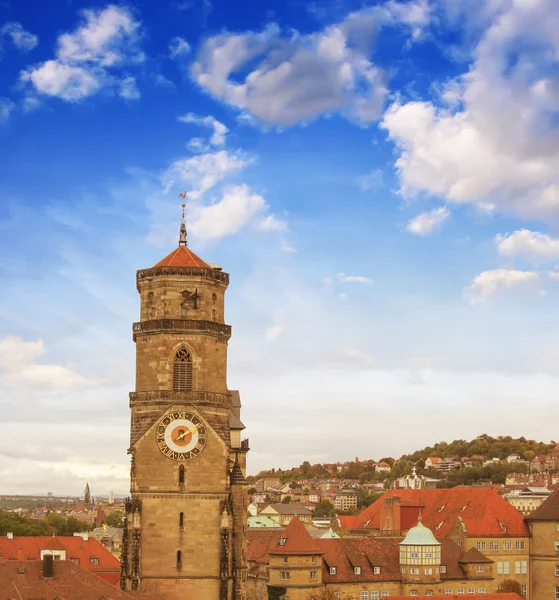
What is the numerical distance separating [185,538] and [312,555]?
27.3 metres

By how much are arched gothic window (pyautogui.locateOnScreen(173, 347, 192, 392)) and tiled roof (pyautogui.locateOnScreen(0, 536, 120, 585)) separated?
4423 cm

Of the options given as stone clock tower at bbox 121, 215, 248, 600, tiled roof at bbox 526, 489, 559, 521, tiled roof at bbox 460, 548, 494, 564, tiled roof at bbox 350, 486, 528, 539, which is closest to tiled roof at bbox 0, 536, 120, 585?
tiled roof at bbox 350, 486, 528, 539

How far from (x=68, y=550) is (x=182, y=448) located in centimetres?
4746

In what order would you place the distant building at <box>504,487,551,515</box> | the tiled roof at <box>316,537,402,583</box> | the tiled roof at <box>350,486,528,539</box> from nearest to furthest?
1. the tiled roof at <box>316,537,402,583</box>
2. the tiled roof at <box>350,486,528,539</box>
3. the distant building at <box>504,487,551,515</box>

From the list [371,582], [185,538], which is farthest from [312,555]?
[185,538]

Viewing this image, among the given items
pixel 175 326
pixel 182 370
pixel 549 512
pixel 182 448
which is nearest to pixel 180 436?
pixel 182 448

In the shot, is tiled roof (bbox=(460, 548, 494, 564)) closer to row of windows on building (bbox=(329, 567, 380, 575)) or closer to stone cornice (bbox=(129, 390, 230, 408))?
row of windows on building (bbox=(329, 567, 380, 575))

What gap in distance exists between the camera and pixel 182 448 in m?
60.6

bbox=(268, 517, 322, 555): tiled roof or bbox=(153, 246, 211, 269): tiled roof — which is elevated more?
bbox=(153, 246, 211, 269): tiled roof

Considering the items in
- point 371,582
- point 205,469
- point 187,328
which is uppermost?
point 187,328

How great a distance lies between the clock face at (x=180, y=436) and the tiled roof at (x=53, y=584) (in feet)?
28.3

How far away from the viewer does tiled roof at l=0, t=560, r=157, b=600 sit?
168 ft

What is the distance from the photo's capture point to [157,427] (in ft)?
199

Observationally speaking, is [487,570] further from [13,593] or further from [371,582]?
[13,593]
